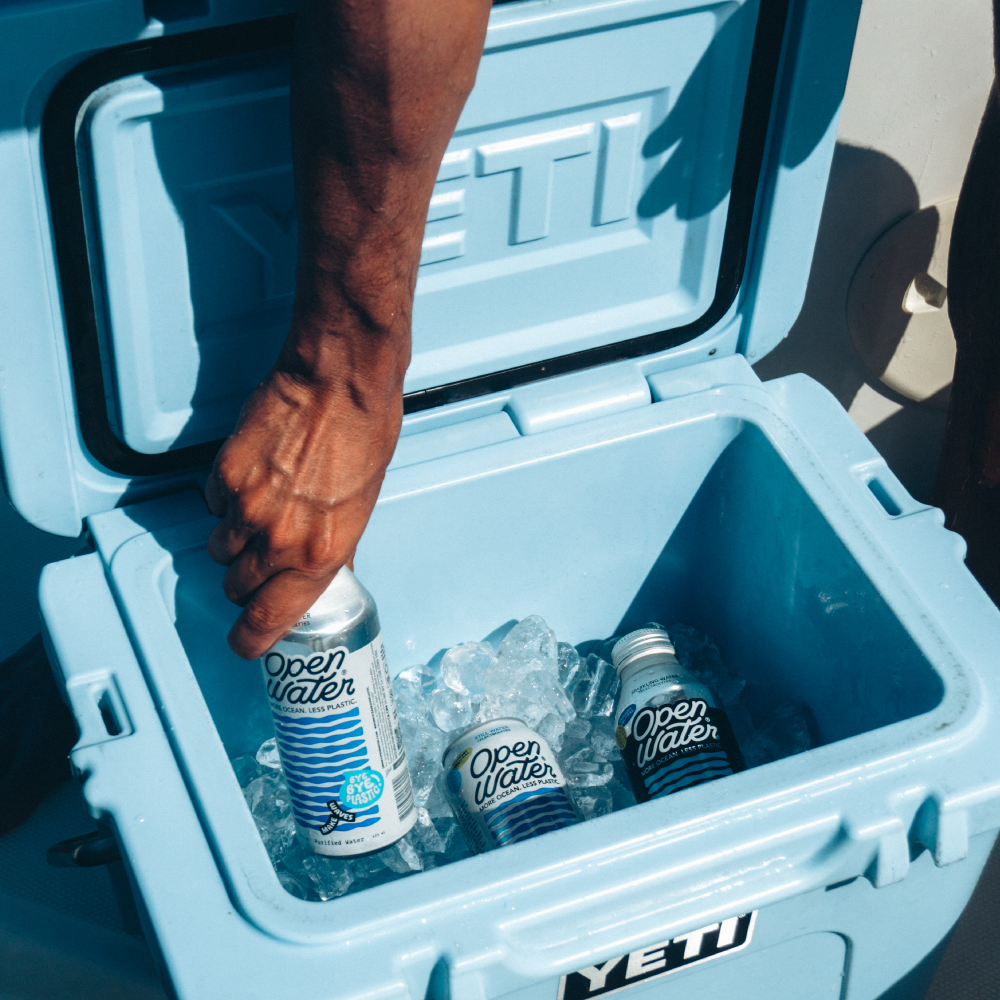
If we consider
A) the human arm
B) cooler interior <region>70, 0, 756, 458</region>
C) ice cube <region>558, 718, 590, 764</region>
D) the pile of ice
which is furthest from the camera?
ice cube <region>558, 718, 590, 764</region>

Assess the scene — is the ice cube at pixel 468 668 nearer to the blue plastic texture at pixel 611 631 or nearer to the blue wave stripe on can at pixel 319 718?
the blue plastic texture at pixel 611 631

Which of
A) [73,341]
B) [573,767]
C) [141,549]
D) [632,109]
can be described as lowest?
[573,767]

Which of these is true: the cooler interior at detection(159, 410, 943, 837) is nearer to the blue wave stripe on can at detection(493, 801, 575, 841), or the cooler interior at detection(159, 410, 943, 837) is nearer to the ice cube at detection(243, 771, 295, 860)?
the ice cube at detection(243, 771, 295, 860)

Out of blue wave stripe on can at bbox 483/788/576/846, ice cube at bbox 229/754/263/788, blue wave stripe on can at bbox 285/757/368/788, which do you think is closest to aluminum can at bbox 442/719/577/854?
blue wave stripe on can at bbox 483/788/576/846

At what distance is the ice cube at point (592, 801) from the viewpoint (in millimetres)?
1015

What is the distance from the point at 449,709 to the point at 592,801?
0.17 meters

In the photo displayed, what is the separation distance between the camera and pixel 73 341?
842mm

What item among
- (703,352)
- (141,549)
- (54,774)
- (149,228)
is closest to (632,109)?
(703,352)

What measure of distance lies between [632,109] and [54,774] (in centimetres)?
111

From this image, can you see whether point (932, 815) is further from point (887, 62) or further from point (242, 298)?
point (887, 62)

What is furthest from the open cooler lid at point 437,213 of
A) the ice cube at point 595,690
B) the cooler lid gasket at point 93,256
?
the ice cube at point 595,690

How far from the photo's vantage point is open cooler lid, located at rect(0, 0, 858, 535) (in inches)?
29.7

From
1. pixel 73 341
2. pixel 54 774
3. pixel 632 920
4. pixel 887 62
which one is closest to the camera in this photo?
pixel 632 920

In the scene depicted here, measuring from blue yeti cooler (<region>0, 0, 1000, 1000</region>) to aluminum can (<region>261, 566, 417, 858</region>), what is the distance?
77mm
